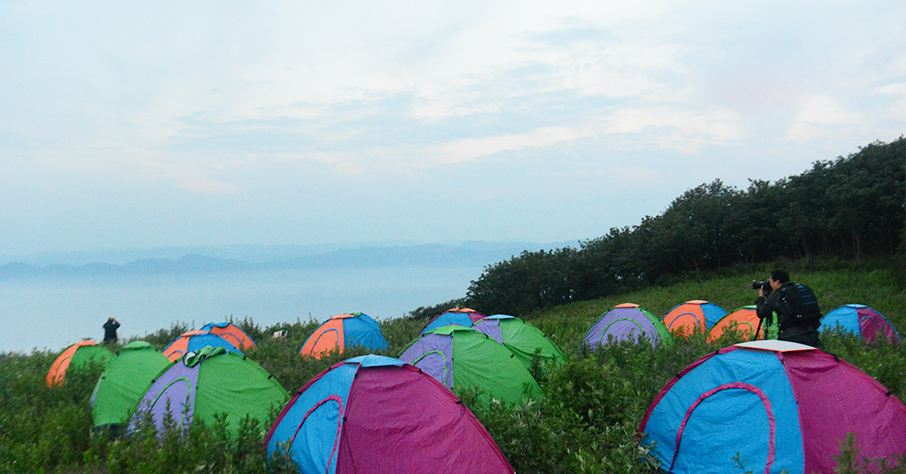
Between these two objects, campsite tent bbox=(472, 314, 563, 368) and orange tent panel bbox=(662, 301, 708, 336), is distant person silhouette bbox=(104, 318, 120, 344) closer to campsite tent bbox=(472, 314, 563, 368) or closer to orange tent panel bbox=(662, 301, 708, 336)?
campsite tent bbox=(472, 314, 563, 368)

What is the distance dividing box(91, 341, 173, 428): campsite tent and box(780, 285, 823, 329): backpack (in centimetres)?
951

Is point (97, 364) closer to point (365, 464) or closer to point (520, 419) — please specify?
point (365, 464)

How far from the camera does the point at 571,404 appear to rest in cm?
736

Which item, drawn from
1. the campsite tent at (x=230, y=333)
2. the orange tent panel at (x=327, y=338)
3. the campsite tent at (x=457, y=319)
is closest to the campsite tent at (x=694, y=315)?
the campsite tent at (x=457, y=319)

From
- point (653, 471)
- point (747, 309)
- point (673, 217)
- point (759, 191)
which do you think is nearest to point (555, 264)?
point (673, 217)

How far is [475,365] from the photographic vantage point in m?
8.90

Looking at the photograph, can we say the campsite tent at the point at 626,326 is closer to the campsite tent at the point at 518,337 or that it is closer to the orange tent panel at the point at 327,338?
the campsite tent at the point at 518,337

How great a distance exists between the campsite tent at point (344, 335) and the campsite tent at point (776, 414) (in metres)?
10.3

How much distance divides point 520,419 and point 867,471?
3426 millimetres

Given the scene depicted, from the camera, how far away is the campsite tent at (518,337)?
1127 centimetres

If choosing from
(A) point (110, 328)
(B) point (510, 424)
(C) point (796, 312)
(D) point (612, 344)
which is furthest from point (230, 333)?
(C) point (796, 312)

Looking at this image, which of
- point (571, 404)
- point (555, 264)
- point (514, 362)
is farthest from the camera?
point (555, 264)

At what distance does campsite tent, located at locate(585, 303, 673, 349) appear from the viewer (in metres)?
13.2

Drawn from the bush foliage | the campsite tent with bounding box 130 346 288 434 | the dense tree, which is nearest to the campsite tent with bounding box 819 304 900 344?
the bush foliage
